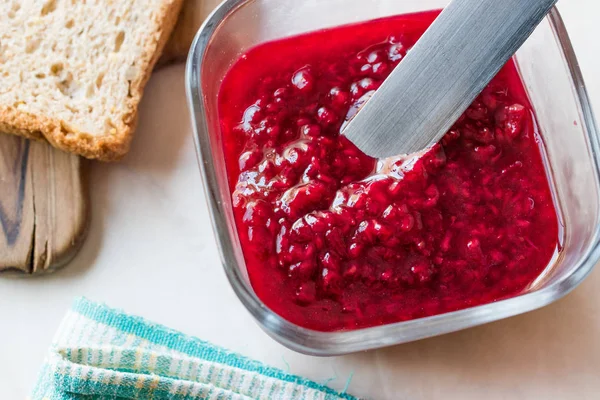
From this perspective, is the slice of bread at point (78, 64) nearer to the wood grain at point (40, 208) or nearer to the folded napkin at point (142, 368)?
the wood grain at point (40, 208)

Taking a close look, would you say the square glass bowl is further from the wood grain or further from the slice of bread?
the wood grain

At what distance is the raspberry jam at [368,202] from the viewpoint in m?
1.48

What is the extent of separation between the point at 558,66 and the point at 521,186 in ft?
0.98

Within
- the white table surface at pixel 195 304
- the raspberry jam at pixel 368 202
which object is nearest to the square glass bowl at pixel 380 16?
the raspberry jam at pixel 368 202

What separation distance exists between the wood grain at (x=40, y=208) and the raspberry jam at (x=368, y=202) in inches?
20.1

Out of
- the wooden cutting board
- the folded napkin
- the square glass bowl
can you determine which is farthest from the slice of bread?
the folded napkin

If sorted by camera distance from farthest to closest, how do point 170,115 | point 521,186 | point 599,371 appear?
1. point 170,115
2. point 599,371
3. point 521,186

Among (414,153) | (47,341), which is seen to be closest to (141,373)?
(47,341)

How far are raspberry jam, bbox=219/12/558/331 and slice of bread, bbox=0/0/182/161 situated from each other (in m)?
0.37

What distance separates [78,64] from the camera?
6.32ft

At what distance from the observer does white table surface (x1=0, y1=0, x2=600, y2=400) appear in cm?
178

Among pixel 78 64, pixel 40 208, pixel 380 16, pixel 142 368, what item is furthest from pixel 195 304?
pixel 380 16

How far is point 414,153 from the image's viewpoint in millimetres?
1557

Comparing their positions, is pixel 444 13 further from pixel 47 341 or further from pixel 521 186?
pixel 47 341
